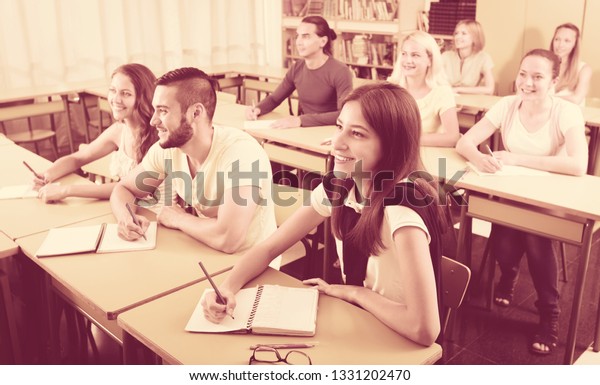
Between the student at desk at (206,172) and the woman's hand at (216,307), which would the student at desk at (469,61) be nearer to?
the student at desk at (206,172)

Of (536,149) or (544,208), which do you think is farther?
(536,149)

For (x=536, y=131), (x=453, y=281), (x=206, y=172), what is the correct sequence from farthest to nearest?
(x=536, y=131) < (x=206, y=172) < (x=453, y=281)

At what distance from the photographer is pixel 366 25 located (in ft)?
22.0

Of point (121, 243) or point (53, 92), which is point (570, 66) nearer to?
point (121, 243)

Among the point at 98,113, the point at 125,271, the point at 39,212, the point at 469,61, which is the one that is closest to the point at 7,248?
the point at 39,212

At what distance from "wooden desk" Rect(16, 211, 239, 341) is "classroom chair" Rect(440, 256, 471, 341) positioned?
0.67 metres

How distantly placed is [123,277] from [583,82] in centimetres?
439

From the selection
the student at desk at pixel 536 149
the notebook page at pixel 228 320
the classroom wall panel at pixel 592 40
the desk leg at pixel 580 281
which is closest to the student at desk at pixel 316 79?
the student at desk at pixel 536 149

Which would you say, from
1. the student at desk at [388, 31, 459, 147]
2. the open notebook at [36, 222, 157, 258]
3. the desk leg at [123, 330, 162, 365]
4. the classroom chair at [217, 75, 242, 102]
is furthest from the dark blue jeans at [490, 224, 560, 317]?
the classroom chair at [217, 75, 242, 102]

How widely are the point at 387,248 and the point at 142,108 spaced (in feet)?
5.02

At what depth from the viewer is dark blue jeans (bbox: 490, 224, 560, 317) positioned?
261 centimetres

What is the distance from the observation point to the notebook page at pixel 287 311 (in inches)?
57.4

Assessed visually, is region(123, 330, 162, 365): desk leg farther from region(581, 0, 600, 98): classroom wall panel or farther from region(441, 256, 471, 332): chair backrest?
region(581, 0, 600, 98): classroom wall panel
